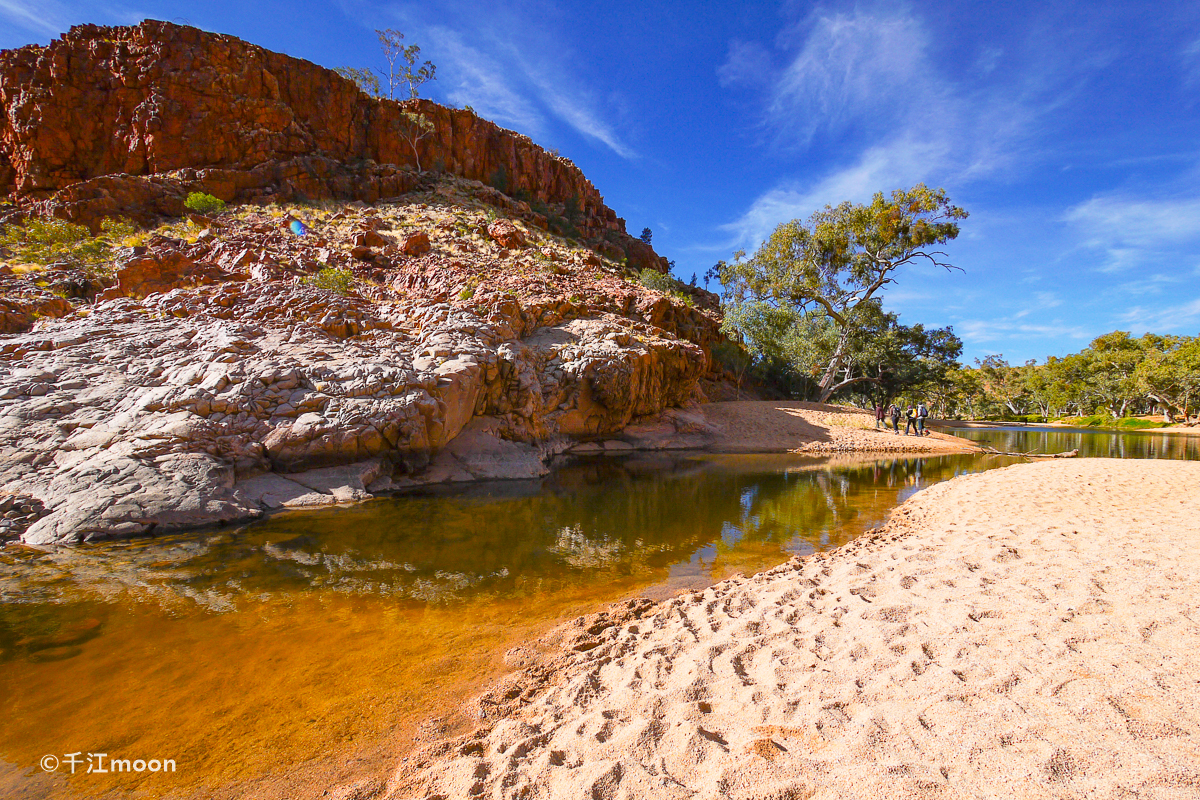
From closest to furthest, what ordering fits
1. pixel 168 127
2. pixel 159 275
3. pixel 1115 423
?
pixel 159 275
pixel 168 127
pixel 1115 423

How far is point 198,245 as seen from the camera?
19.0 metres

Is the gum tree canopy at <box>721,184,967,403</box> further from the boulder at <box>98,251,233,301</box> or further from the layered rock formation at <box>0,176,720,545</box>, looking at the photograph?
the boulder at <box>98,251,233,301</box>

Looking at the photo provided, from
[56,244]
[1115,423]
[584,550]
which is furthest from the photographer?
[1115,423]

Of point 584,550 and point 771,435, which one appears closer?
point 584,550

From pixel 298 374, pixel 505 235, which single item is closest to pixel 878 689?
pixel 298 374

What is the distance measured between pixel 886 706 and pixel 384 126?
45691 mm

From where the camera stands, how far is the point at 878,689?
293cm

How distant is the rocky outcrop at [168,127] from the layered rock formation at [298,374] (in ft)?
17.8

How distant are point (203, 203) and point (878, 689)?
35.1 metres

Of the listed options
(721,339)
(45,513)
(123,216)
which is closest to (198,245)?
(123,216)

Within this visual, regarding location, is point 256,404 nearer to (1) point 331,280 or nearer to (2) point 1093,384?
(1) point 331,280

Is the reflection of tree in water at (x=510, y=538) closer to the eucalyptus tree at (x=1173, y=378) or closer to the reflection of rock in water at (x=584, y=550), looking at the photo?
the reflection of rock in water at (x=584, y=550)

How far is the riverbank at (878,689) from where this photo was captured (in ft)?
7.22

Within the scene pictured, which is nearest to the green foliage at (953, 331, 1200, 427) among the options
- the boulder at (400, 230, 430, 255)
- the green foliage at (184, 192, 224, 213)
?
the boulder at (400, 230, 430, 255)
